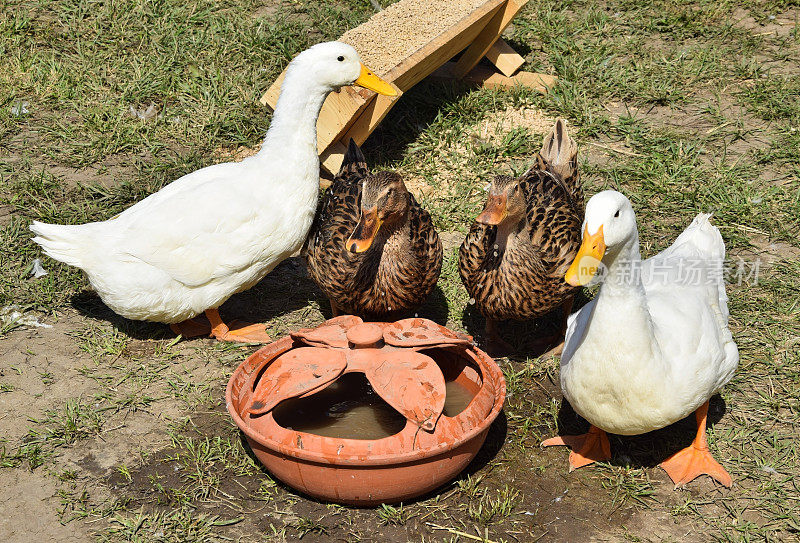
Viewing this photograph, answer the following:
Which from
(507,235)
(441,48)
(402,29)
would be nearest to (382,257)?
(507,235)

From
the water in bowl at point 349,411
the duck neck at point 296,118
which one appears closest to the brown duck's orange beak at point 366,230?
the water in bowl at point 349,411

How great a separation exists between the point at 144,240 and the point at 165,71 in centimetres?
291

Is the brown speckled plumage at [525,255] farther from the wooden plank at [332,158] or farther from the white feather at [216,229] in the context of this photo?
the wooden plank at [332,158]

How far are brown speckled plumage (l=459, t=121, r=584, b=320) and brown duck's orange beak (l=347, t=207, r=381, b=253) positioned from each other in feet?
1.89

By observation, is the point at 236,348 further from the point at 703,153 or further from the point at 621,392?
the point at 703,153

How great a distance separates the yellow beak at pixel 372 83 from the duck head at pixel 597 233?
2.03 meters

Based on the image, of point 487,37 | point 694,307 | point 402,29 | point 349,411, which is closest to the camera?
point 694,307

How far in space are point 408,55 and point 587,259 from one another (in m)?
2.81

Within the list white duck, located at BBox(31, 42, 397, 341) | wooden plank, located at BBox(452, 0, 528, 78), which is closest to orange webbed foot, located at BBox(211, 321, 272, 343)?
white duck, located at BBox(31, 42, 397, 341)

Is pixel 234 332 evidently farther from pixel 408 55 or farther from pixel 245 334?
pixel 408 55

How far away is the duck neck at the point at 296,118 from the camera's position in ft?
14.1

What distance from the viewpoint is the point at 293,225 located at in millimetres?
4344

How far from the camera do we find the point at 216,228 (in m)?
4.21

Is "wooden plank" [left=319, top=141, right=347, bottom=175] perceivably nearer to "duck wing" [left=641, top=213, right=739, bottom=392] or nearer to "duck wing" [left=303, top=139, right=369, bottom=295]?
"duck wing" [left=303, top=139, right=369, bottom=295]
